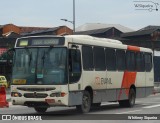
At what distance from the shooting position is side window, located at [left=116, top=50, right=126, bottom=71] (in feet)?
74.0

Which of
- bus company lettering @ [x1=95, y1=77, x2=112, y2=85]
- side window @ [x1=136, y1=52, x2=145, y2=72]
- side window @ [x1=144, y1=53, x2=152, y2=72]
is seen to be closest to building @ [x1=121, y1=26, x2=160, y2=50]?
side window @ [x1=144, y1=53, x2=152, y2=72]

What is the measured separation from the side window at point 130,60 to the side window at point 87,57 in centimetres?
420

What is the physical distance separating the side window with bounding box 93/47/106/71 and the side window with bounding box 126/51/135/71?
2.89 m

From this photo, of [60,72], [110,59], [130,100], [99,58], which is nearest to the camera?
[60,72]

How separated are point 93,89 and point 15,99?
11.1ft

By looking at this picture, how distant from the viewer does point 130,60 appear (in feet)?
78.6

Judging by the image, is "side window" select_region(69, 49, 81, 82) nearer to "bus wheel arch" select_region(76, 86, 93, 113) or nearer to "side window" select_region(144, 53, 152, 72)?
"bus wheel arch" select_region(76, 86, 93, 113)

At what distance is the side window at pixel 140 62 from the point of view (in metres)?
24.9

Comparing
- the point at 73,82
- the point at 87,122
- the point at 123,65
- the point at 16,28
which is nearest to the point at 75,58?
the point at 73,82

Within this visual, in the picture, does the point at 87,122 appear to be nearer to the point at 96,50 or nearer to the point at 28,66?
the point at 28,66

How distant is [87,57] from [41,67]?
7.45 ft

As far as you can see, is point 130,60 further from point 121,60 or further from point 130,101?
point 130,101

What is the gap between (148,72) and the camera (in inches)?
1036

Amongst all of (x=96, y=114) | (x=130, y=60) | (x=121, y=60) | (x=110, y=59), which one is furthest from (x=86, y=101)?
(x=130, y=60)
